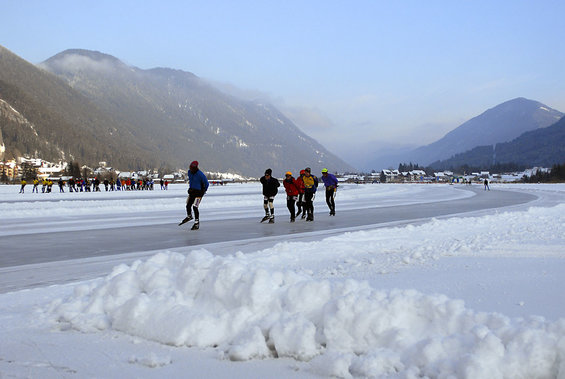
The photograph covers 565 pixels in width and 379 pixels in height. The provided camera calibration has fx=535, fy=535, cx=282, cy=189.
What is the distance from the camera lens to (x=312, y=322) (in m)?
4.10

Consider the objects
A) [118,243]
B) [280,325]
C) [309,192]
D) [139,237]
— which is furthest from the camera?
[309,192]

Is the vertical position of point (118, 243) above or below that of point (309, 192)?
below

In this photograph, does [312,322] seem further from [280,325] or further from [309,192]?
[309,192]

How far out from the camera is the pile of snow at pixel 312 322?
336 centimetres

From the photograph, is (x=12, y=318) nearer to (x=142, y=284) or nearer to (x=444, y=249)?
(x=142, y=284)

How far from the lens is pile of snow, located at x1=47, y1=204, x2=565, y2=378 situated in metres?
3.36

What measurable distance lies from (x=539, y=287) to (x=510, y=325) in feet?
6.98

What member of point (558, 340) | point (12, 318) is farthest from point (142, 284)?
point (558, 340)

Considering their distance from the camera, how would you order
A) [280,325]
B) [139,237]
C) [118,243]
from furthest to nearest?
[139,237] < [118,243] < [280,325]

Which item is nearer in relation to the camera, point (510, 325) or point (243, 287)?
point (510, 325)

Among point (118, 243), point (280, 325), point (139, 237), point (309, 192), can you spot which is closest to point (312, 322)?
point (280, 325)

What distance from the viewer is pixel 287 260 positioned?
8.24 m

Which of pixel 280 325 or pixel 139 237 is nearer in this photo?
pixel 280 325

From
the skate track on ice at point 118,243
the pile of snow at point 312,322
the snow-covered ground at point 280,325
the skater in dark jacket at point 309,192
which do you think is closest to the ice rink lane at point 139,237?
the skate track on ice at point 118,243
